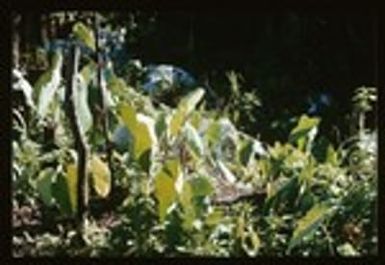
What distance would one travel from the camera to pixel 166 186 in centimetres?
301

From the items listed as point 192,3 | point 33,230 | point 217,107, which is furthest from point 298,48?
point 192,3

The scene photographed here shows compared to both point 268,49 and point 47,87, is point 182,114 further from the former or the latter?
point 268,49

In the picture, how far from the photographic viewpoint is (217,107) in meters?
4.23

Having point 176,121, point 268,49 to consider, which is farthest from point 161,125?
point 268,49

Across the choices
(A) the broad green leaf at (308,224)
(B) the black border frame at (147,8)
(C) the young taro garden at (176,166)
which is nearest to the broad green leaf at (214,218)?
(C) the young taro garden at (176,166)

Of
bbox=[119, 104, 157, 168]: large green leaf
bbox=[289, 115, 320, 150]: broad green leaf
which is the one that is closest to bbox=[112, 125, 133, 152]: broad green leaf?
bbox=[119, 104, 157, 168]: large green leaf

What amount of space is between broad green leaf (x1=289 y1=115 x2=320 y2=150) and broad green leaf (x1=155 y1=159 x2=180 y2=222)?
722 mm

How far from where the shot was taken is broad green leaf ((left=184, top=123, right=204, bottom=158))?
3330mm

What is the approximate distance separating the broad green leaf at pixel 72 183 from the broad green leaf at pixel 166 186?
297mm

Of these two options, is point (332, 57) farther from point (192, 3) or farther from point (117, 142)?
point (192, 3)

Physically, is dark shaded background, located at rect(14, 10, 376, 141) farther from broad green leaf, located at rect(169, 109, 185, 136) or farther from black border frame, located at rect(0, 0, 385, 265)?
black border frame, located at rect(0, 0, 385, 265)

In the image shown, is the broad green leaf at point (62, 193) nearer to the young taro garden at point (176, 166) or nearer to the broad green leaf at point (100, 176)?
the young taro garden at point (176, 166)

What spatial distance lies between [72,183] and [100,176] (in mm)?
95

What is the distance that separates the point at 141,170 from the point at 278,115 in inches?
52.2
